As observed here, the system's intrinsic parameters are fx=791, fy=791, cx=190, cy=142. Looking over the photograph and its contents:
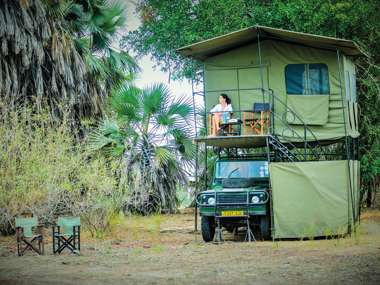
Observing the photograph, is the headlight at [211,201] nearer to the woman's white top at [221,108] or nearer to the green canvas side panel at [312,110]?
the woman's white top at [221,108]

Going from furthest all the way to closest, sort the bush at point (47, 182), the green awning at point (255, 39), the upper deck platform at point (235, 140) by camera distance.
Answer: the upper deck platform at point (235, 140) < the green awning at point (255, 39) < the bush at point (47, 182)

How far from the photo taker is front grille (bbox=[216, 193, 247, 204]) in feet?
55.4

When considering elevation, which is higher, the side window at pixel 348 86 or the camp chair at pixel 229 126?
the side window at pixel 348 86

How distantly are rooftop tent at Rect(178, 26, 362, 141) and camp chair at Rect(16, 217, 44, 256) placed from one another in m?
6.40

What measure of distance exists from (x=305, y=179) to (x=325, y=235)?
1307mm

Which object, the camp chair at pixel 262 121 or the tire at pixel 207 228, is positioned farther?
the camp chair at pixel 262 121

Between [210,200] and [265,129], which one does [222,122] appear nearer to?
[265,129]

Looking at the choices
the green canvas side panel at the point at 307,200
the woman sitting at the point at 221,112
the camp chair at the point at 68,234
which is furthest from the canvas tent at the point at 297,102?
the camp chair at the point at 68,234

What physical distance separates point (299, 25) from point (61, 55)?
755 cm

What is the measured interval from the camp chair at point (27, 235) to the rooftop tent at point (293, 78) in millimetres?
6403

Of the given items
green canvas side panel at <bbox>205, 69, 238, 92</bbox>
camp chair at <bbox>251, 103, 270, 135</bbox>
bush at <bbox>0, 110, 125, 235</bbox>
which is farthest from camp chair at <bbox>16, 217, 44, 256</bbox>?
green canvas side panel at <bbox>205, 69, 238, 92</bbox>

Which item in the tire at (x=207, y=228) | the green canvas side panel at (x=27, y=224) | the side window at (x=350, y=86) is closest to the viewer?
the green canvas side panel at (x=27, y=224)

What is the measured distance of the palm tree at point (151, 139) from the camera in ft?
82.2

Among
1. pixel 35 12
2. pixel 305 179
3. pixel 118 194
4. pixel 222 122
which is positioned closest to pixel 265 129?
pixel 222 122
